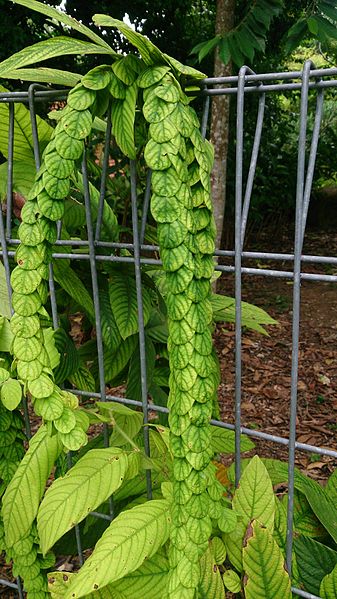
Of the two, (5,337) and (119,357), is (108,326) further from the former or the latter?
(5,337)

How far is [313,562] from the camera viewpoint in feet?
3.67

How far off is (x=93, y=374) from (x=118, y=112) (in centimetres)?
72

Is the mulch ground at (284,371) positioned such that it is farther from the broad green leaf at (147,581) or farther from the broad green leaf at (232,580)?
the broad green leaf at (232,580)

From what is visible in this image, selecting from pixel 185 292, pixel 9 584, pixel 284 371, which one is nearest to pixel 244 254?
pixel 185 292

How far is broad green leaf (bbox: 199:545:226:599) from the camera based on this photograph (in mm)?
1063

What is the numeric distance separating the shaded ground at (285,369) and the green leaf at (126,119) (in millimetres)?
2086

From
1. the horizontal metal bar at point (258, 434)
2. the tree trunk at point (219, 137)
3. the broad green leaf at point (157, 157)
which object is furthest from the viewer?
the tree trunk at point (219, 137)

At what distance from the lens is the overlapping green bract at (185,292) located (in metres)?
0.82

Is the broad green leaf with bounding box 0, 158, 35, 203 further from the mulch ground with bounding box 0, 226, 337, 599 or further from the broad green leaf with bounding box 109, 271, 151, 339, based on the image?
the mulch ground with bounding box 0, 226, 337, 599

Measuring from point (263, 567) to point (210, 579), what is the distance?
0.11 metres

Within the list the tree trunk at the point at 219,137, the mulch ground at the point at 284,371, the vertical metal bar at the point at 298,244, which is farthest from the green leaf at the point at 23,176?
the tree trunk at the point at 219,137

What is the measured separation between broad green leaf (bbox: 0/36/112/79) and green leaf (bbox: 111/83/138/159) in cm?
7

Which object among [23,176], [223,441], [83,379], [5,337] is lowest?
[223,441]

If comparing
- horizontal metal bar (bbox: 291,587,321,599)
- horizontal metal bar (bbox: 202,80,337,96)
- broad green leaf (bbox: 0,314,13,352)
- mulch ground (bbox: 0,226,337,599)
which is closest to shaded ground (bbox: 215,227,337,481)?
mulch ground (bbox: 0,226,337,599)
